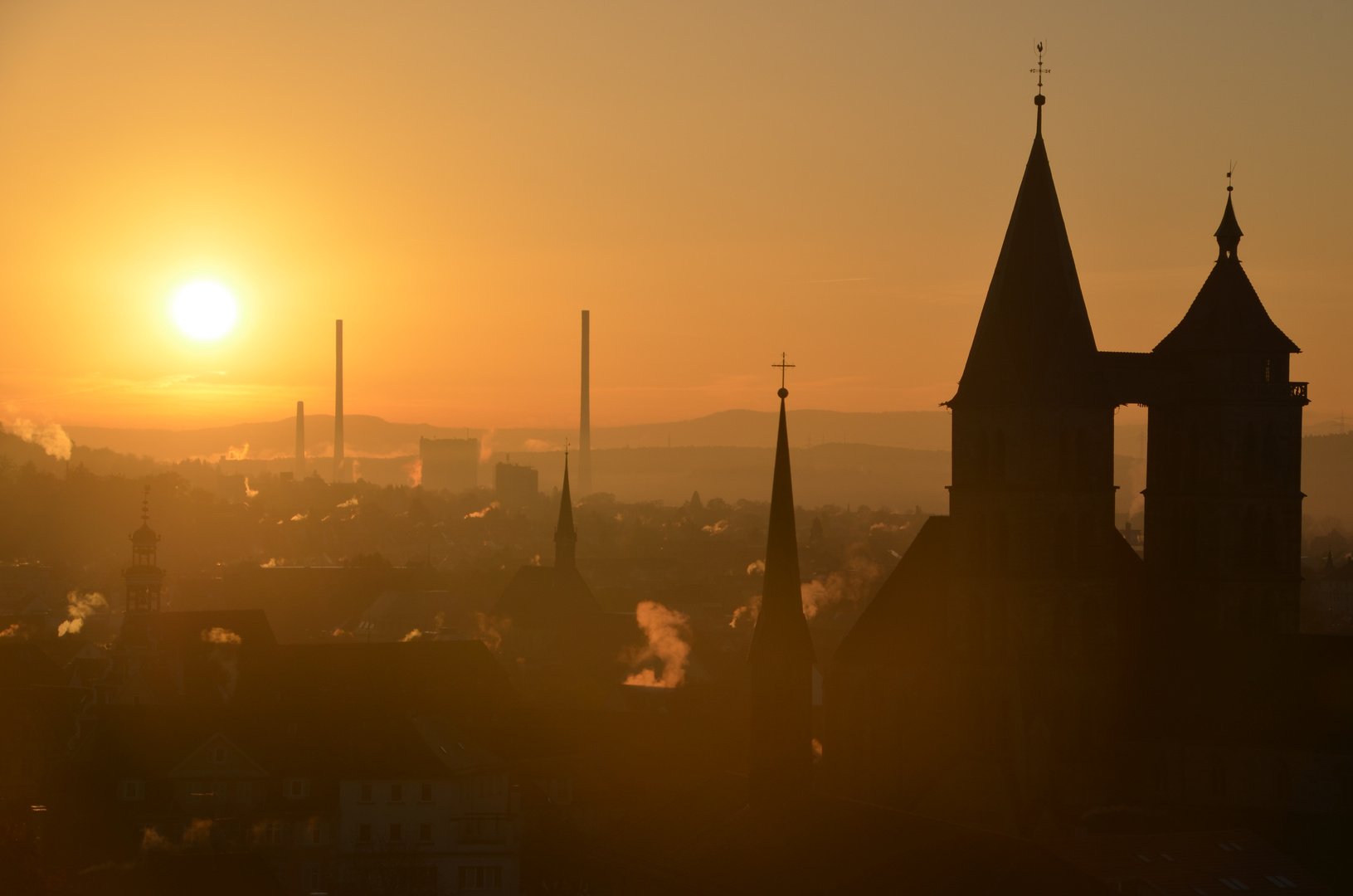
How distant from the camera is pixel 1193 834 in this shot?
59.6 m

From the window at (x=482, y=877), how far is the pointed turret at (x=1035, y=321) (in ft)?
114

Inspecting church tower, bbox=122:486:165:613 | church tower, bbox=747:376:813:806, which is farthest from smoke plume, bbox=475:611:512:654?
church tower, bbox=747:376:813:806

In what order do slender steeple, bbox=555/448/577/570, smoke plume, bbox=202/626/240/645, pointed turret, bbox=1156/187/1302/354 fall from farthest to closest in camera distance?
slender steeple, bbox=555/448/577/570 → smoke plume, bbox=202/626/240/645 → pointed turret, bbox=1156/187/1302/354

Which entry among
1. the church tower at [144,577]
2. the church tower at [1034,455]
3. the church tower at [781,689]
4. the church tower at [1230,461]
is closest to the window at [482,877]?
the church tower at [781,689]

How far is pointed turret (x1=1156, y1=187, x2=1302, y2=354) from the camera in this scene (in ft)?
222

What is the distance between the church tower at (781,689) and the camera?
208 feet

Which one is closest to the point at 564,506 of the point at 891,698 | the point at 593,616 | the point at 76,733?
the point at 593,616

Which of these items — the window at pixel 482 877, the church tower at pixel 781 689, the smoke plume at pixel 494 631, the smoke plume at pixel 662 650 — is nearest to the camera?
the church tower at pixel 781 689

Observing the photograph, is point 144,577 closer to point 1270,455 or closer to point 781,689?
point 781,689

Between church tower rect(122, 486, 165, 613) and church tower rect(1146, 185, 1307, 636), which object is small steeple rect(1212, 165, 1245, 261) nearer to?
church tower rect(1146, 185, 1307, 636)

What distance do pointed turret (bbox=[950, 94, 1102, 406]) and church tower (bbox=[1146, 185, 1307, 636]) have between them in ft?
19.4

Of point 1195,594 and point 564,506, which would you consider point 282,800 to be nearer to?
point 1195,594

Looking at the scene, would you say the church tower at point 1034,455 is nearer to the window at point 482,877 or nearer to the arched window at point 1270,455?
the arched window at point 1270,455

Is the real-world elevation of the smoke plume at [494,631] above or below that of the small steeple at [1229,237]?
below
